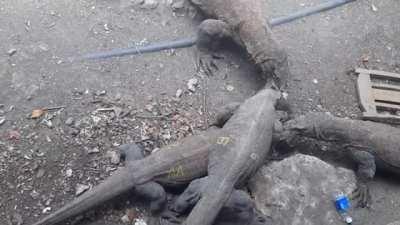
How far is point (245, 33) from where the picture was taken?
6953mm

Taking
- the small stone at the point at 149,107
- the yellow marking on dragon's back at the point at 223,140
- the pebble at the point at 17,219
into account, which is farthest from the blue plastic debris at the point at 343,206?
the pebble at the point at 17,219

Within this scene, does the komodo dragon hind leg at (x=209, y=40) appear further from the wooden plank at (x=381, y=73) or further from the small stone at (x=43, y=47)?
the small stone at (x=43, y=47)

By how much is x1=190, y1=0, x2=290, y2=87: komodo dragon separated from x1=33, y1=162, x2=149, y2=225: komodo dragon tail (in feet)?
7.67

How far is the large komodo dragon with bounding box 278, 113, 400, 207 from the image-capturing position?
5.80 meters

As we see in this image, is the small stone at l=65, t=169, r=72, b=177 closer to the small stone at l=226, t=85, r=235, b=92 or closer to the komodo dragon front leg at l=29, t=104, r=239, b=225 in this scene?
the komodo dragon front leg at l=29, t=104, r=239, b=225

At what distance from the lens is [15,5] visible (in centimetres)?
718

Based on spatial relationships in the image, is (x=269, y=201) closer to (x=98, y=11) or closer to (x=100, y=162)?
(x=100, y=162)

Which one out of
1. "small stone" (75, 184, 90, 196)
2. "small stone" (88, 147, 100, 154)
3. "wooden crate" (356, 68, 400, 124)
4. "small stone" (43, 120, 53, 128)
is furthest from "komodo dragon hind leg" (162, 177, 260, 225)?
"wooden crate" (356, 68, 400, 124)

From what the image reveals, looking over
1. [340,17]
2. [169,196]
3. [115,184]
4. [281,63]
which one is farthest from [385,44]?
[115,184]

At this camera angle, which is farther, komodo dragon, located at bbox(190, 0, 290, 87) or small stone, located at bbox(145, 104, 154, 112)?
komodo dragon, located at bbox(190, 0, 290, 87)

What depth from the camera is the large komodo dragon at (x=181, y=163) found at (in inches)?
194

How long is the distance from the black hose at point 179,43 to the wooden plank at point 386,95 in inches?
71.8

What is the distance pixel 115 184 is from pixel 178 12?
3.60 metres

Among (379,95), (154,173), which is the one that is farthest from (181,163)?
(379,95)
